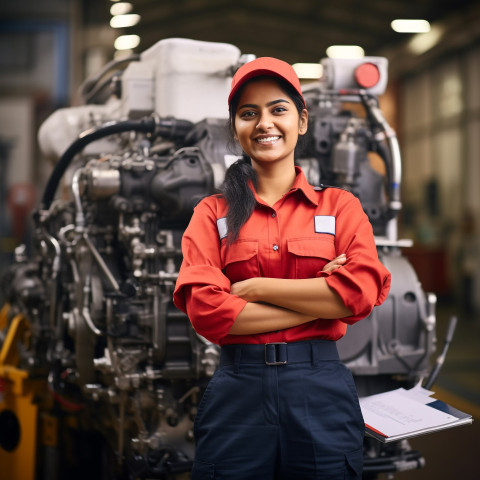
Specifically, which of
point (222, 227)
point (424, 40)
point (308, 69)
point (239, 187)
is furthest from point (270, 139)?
point (308, 69)

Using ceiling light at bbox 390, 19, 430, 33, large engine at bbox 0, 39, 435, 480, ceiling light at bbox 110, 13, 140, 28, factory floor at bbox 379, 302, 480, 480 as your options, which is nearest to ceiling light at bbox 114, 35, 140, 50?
ceiling light at bbox 110, 13, 140, 28

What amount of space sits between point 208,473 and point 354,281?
2.21ft

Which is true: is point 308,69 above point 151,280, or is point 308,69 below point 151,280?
above

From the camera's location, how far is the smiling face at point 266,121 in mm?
2049

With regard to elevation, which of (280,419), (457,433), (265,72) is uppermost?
(265,72)

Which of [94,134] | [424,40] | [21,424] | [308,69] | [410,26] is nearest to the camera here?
[94,134]

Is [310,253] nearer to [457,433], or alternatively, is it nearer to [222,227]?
[222,227]

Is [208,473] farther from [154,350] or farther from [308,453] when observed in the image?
[154,350]

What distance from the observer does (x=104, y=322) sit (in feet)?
12.2

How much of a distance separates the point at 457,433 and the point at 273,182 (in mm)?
4178

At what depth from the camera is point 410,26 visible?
48.5 feet

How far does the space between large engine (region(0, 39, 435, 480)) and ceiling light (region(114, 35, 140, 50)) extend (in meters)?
11.2

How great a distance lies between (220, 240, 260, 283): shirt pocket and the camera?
2.02 meters

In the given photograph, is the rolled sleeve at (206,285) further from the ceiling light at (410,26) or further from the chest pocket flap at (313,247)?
the ceiling light at (410,26)
